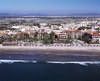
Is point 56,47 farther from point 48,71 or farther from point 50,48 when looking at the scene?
point 48,71

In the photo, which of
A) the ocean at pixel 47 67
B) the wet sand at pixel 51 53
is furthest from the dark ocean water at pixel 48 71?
the wet sand at pixel 51 53

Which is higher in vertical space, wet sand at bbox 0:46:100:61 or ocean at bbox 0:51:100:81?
ocean at bbox 0:51:100:81

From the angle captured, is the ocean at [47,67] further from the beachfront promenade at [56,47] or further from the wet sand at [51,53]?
the beachfront promenade at [56,47]

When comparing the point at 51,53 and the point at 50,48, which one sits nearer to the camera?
the point at 51,53

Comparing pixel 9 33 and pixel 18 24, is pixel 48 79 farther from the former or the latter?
pixel 18 24

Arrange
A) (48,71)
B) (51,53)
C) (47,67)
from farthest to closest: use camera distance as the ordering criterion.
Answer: (51,53), (47,67), (48,71)

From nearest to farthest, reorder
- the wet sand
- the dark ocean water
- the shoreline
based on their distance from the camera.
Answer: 1. the dark ocean water
2. the wet sand
3. the shoreline

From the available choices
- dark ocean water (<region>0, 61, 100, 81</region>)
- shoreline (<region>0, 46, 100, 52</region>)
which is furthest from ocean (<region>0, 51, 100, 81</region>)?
shoreline (<region>0, 46, 100, 52</region>)

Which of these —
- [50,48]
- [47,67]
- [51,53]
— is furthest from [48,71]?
[50,48]

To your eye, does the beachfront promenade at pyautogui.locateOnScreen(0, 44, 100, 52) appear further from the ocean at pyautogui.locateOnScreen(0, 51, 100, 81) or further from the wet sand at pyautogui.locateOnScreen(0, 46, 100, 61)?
the ocean at pyautogui.locateOnScreen(0, 51, 100, 81)
